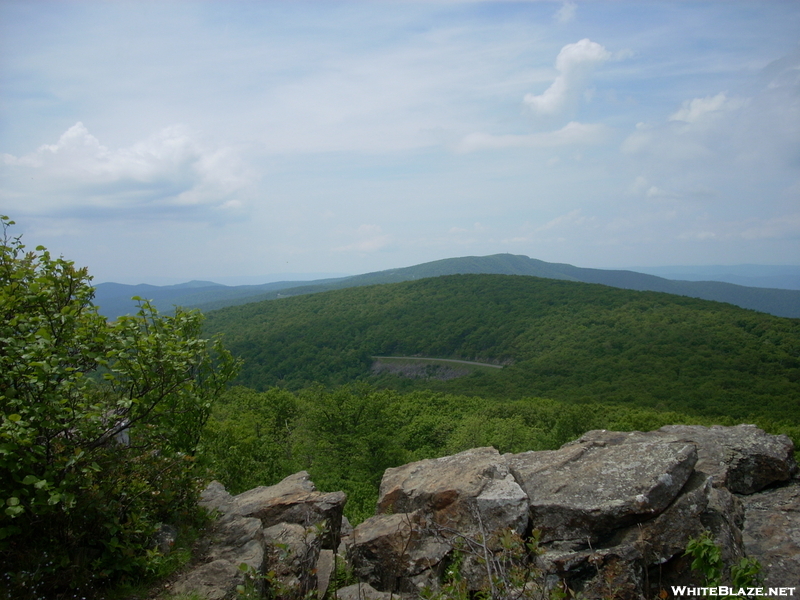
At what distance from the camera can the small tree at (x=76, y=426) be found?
5625 millimetres

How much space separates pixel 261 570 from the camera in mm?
7570

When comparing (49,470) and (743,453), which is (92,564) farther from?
(743,453)

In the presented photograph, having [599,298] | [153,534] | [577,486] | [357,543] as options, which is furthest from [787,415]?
[599,298]

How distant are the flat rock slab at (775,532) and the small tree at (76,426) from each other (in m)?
11.3

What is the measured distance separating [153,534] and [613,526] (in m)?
8.38

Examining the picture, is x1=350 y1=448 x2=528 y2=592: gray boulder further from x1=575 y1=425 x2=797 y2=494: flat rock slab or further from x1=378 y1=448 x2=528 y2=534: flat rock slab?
x1=575 y1=425 x2=797 y2=494: flat rock slab

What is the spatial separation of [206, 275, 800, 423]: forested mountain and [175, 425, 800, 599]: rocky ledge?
33.2 meters

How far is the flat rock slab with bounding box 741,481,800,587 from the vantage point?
883 centimetres

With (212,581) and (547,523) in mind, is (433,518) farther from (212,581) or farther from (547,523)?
(212,581)

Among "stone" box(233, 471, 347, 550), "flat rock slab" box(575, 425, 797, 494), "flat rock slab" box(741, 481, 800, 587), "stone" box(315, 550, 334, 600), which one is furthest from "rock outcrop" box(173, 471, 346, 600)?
"flat rock slab" box(741, 481, 800, 587)

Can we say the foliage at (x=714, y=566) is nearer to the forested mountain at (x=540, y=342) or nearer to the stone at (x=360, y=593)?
the stone at (x=360, y=593)

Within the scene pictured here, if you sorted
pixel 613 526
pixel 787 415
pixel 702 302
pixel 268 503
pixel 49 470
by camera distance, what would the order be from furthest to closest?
pixel 702 302, pixel 787 415, pixel 268 503, pixel 613 526, pixel 49 470

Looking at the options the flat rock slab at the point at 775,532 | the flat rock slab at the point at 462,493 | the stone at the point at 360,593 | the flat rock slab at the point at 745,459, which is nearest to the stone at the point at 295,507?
the flat rock slab at the point at 462,493

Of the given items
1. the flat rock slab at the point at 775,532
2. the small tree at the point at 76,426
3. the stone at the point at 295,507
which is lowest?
the flat rock slab at the point at 775,532
